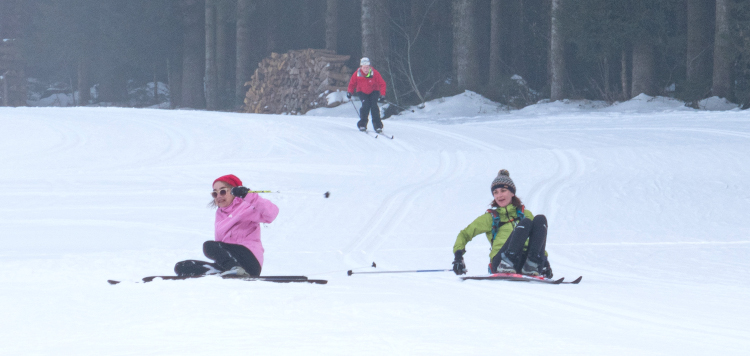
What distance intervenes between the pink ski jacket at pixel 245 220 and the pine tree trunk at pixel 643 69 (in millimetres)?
15749

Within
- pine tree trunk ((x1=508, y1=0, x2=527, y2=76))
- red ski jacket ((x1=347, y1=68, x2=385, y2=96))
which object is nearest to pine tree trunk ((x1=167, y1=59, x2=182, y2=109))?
pine tree trunk ((x1=508, y1=0, x2=527, y2=76))

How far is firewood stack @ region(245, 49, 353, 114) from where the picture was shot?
929 inches

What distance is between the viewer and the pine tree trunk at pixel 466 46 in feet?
73.0

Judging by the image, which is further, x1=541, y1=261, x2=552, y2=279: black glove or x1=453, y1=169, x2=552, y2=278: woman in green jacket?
x1=541, y1=261, x2=552, y2=279: black glove

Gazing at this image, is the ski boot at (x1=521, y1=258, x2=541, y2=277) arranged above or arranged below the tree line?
below

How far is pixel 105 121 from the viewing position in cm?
1639

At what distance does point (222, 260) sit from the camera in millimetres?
5281

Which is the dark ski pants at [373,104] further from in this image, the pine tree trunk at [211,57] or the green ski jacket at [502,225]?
the pine tree trunk at [211,57]

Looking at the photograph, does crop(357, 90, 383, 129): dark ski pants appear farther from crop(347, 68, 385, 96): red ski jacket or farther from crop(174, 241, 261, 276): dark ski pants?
crop(174, 241, 261, 276): dark ski pants

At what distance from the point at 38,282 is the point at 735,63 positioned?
1694cm

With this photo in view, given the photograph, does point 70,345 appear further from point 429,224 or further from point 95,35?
point 95,35

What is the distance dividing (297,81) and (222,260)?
65.1 feet

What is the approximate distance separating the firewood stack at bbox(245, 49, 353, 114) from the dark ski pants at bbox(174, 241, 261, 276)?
18.0 metres

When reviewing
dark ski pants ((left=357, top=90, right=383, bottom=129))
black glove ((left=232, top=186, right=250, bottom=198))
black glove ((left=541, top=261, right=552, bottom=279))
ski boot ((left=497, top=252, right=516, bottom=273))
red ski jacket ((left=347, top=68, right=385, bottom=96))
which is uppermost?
red ski jacket ((left=347, top=68, right=385, bottom=96))
